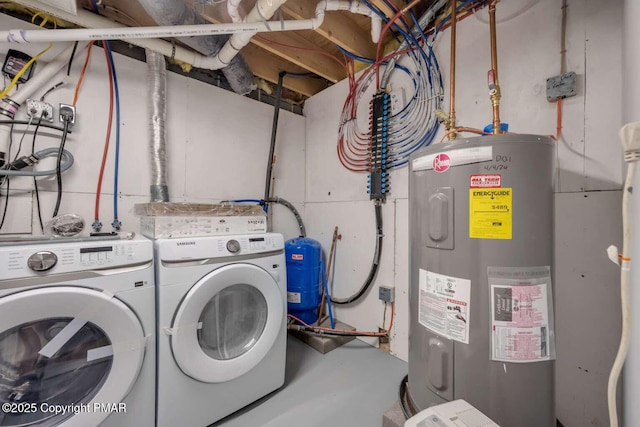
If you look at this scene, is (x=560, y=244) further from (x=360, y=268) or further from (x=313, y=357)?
(x=313, y=357)

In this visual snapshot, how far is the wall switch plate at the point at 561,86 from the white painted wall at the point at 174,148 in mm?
1854

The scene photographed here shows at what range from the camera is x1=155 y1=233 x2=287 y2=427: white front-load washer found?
1.10 m

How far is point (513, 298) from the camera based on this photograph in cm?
79

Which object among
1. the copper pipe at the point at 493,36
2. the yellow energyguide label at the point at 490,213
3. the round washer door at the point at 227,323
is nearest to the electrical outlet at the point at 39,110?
the round washer door at the point at 227,323

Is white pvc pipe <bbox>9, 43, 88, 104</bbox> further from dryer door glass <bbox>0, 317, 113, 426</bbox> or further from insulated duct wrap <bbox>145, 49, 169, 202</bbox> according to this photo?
dryer door glass <bbox>0, 317, 113, 426</bbox>

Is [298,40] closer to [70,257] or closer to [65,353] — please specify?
[70,257]

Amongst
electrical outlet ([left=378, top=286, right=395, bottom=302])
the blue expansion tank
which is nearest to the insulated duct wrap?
the blue expansion tank

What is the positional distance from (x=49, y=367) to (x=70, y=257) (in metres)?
0.42

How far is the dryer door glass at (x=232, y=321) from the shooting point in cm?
126

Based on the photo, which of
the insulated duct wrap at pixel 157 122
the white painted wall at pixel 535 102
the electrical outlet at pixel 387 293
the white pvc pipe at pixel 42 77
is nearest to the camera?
the white painted wall at pixel 535 102

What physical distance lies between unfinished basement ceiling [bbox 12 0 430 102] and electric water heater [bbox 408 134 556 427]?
3.71 ft

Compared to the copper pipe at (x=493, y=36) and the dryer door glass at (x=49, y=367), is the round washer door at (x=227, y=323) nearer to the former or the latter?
the dryer door glass at (x=49, y=367)

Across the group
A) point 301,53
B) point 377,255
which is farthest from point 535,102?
point 301,53

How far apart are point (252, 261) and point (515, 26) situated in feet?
5.94
